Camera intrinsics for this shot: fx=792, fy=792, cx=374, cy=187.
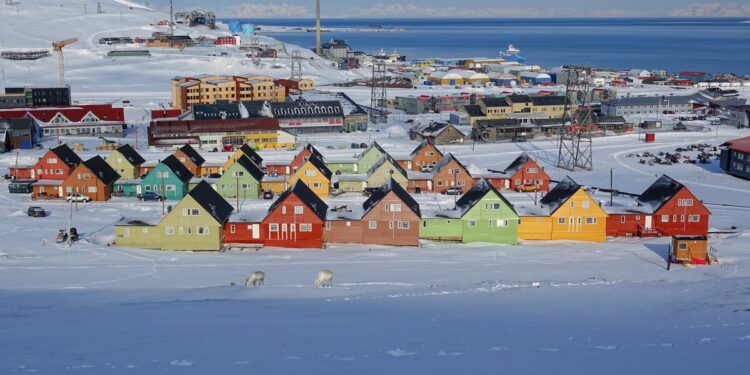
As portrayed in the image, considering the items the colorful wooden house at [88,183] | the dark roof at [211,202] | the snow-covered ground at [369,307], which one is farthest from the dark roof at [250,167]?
the dark roof at [211,202]

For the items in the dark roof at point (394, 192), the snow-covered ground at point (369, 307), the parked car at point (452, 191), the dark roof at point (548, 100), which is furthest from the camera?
the dark roof at point (548, 100)

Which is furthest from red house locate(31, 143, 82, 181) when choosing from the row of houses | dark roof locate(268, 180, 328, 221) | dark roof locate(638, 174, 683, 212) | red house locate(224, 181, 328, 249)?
dark roof locate(638, 174, 683, 212)

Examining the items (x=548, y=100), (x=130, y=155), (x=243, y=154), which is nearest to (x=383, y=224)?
(x=243, y=154)

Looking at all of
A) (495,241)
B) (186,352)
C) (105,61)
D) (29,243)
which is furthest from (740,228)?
(105,61)

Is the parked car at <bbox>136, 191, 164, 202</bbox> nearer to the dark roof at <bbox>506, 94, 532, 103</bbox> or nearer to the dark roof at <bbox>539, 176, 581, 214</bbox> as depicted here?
the dark roof at <bbox>539, 176, 581, 214</bbox>

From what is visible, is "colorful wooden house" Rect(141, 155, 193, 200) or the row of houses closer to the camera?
the row of houses

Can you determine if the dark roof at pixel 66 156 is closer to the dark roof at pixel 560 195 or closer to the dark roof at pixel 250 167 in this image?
the dark roof at pixel 250 167

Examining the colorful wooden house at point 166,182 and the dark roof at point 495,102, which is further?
the dark roof at point 495,102
